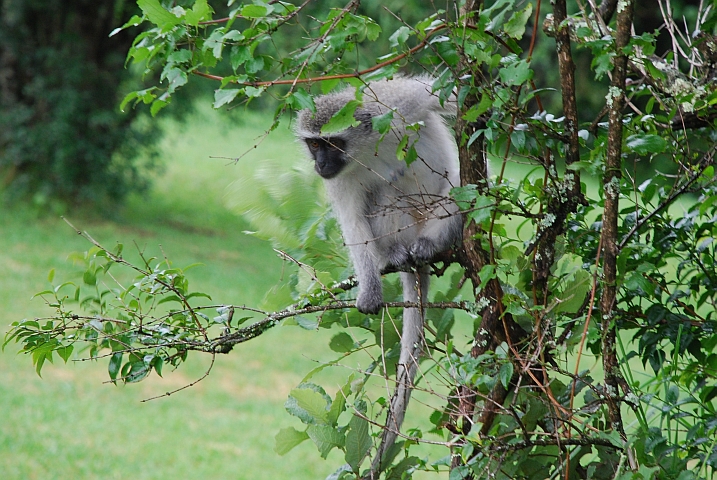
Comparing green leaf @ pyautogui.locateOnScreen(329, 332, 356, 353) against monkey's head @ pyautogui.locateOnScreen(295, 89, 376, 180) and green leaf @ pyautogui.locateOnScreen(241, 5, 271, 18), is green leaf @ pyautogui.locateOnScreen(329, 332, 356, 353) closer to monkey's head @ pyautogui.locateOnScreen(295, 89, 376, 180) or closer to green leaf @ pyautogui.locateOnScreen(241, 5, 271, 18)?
green leaf @ pyautogui.locateOnScreen(241, 5, 271, 18)

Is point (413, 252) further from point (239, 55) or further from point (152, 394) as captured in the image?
point (152, 394)

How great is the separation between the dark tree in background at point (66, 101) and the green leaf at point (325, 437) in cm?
1029

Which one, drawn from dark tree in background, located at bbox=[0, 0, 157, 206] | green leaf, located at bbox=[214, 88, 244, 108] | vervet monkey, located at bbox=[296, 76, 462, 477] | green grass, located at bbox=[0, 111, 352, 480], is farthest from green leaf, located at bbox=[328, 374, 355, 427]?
dark tree in background, located at bbox=[0, 0, 157, 206]

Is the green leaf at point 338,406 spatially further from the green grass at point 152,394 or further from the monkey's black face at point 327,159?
the monkey's black face at point 327,159

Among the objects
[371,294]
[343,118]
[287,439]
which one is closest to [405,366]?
[287,439]

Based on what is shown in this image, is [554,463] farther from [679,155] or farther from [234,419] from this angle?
[234,419]

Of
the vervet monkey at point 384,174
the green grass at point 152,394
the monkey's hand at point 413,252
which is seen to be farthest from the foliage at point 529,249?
the green grass at point 152,394

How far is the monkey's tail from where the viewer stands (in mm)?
2004

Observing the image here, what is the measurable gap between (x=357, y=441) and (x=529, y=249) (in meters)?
0.64

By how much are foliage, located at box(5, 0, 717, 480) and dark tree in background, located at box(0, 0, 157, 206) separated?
10174mm

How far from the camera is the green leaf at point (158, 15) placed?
5.62 feet

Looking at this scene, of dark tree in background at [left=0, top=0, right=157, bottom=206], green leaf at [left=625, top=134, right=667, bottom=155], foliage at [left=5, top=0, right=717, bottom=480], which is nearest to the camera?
green leaf at [left=625, top=134, right=667, bottom=155]

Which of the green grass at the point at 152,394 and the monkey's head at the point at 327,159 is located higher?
the monkey's head at the point at 327,159

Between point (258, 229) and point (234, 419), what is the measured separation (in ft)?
16.1
